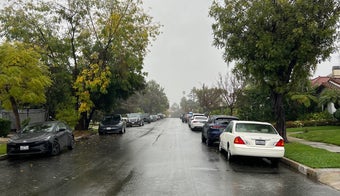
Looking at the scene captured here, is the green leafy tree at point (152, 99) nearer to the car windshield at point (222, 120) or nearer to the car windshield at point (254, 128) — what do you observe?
the car windshield at point (222, 120)

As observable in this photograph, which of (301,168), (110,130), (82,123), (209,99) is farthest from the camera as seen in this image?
(209,99)

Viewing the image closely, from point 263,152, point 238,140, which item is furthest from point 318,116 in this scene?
point 238,140

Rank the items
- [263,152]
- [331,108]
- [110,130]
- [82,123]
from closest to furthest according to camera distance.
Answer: [263,152] < [110,130] < [82,123] < [331,108]

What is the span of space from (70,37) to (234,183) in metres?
22.8

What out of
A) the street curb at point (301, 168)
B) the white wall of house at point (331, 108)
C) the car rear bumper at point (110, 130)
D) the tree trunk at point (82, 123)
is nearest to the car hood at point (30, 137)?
the street curb at point (301, 168)

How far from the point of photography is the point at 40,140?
13711mm

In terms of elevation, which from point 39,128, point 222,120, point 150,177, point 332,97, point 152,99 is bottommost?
point 150,177

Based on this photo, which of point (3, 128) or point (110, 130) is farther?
point (110, 130)

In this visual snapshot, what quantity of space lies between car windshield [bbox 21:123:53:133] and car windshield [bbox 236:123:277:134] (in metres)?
7.93

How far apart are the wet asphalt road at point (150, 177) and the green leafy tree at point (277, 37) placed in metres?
5.05

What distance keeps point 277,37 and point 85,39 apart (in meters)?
17.4

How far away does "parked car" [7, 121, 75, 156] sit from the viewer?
13.5 meters

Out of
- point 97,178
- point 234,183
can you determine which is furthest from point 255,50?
point 97,178

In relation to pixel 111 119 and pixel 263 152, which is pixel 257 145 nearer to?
pixel 263 152
